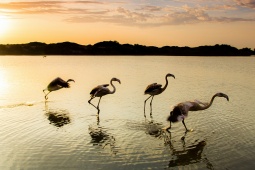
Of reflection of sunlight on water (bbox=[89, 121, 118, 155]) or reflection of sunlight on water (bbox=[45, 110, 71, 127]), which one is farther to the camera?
reflection of sunlight on water (bbox=[45, 110, 71, 127])

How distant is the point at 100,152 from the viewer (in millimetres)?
11820

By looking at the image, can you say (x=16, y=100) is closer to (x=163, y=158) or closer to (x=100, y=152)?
(x=100, y=152)

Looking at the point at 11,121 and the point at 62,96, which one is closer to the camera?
the point at 11,121

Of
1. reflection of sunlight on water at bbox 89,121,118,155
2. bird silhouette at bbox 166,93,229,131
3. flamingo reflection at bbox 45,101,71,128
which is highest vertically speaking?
bird silhouette at bbox 166,93,229,131

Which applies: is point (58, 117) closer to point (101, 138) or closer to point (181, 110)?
point (101, 138)

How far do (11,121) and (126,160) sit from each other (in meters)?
7.46

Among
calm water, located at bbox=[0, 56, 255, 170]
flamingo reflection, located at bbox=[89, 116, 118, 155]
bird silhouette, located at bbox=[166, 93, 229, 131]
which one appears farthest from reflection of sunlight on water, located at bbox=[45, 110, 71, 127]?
bird silhouette, located at bbox=[166, 93, 229, 131]

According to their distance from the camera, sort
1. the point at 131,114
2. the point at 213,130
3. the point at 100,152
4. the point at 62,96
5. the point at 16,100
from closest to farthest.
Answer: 1. the point at 100,152
2. the point at 213,130
3. the point at 131,114
4. the point at 16,100
5. the point at 62,96

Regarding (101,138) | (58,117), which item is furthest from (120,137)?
(58,117)

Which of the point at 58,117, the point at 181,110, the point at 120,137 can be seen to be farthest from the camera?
the point at 58,117

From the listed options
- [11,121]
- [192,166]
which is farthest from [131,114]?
[192,166]

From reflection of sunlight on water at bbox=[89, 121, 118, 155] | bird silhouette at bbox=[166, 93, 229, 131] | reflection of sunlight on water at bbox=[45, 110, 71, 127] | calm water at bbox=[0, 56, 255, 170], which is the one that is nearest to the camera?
calm water at bbox=[0, 56, 255, 170]

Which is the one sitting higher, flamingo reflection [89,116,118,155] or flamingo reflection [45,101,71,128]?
flamingo reflection [89,116,118,155]

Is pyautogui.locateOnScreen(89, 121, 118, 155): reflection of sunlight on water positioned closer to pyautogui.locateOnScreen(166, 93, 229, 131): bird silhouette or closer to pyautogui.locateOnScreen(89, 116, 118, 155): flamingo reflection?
pyautogui.locateOnScreen(89, 116, 118, 155): flamingo reflection
